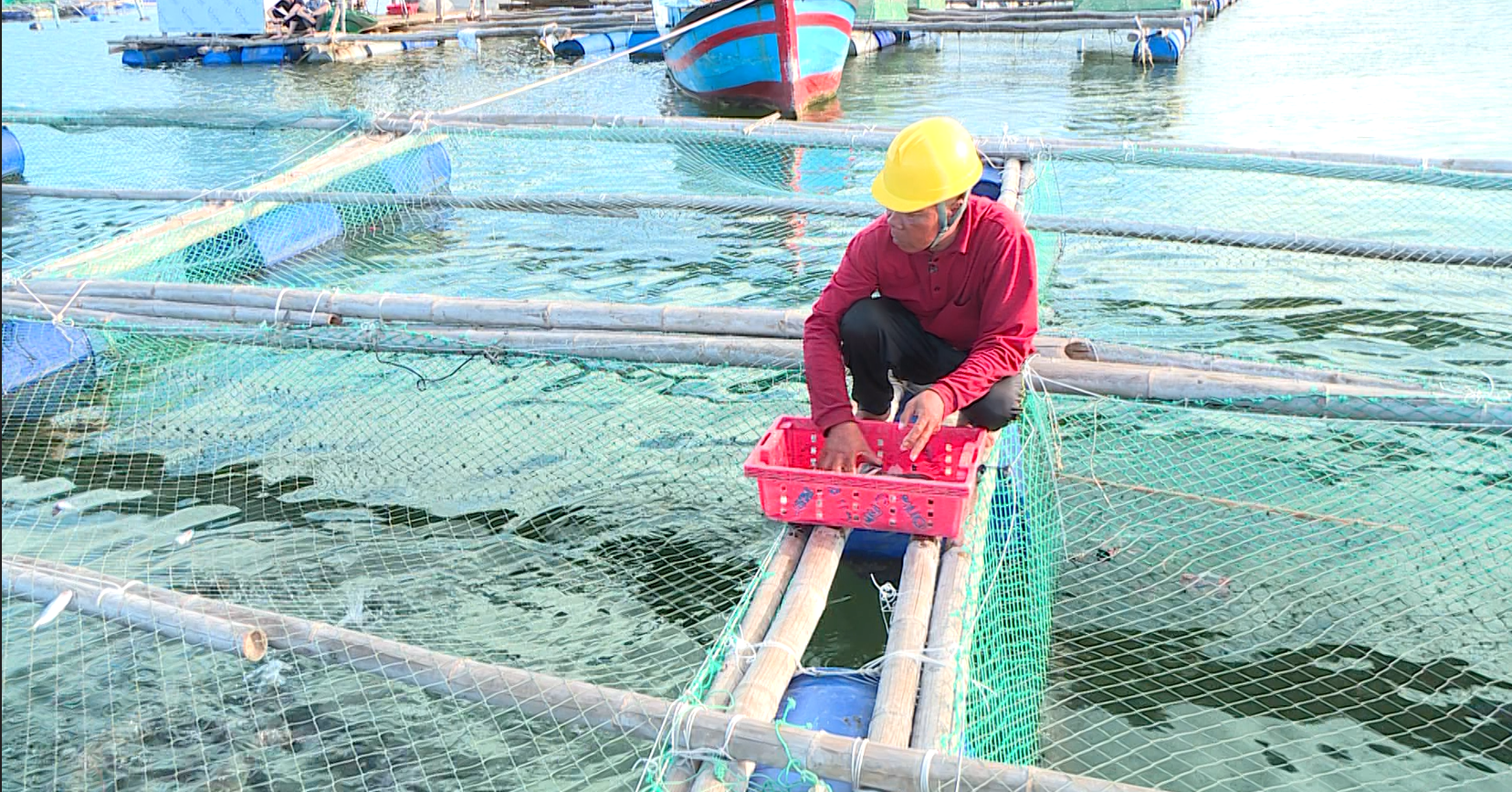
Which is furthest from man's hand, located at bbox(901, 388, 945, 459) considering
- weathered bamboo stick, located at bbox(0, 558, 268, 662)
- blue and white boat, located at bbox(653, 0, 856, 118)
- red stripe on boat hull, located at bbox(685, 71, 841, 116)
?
red stripe on boat hull, located at bbox(685, 71, 841, 116)

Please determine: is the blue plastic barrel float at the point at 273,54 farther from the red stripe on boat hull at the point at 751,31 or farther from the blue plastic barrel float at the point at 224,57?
the red stripe on boat hull at the point at 751,31

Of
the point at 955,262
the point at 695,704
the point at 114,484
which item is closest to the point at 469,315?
the point at 114,484

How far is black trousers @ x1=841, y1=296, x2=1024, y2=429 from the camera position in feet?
11.5

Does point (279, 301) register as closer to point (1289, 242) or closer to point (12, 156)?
point (1289, 242)

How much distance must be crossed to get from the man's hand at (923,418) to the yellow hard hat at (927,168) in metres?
0.51

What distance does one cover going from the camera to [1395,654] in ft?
11.4

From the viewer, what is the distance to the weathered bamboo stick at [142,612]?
8.84ft

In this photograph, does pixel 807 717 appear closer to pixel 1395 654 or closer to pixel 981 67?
pixel 1395 654

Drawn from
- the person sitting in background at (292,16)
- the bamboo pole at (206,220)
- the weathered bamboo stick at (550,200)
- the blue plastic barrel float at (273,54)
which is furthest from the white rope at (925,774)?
the person sitting in background at (292,16)

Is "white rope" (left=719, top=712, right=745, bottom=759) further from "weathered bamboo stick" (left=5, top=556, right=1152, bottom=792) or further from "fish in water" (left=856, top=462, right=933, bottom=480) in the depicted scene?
"fish in water" (left=856, top=462, right=933, bottom=480)

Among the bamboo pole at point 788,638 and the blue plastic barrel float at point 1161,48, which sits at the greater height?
the blue plastic barrel float at point 1161,48

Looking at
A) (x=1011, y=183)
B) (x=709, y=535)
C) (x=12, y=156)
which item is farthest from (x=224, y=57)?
(x=709, y=535)

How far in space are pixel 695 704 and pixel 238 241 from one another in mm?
5696

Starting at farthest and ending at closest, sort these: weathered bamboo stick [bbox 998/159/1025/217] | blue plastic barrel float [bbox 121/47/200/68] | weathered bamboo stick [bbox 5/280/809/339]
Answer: blue plastic barrel float [bbox 121/47/200/68]
weathered bamboo stick [bbox 998/159/1025/217]
weathered bamboo stick [bbox 5/280/809/339]
